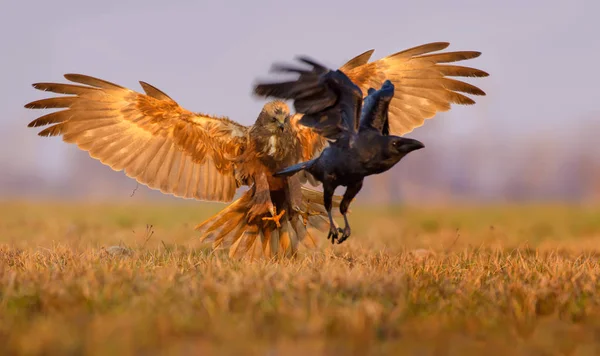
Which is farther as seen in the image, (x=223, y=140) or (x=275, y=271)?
(x=223, y=140)

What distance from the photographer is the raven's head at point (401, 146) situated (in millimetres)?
5516

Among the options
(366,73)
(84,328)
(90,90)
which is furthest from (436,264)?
(90,90)

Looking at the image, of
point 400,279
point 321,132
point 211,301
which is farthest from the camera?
point 321,132

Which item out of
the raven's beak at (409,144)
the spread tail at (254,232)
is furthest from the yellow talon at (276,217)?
the raven's beak at (409,144)

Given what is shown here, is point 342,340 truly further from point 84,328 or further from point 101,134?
point 101,134

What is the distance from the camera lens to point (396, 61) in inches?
320

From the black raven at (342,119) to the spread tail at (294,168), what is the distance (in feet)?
0.54

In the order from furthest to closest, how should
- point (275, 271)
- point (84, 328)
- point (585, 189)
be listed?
point (585, 189), point (275, 271), point (84, 328)

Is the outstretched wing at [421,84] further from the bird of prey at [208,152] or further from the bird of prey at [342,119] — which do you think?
the bird of prey at [342,119]

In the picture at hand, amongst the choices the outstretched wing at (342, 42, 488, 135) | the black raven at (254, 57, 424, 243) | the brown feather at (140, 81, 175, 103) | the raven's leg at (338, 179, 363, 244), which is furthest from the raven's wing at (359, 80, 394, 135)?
the brown feather at (140, 81, 175, 103)

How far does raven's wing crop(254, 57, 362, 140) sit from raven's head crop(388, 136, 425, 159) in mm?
428

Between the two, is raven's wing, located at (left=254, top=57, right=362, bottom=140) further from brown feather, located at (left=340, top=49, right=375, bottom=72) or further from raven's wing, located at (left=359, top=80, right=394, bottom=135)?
brown feather, located at (left=340, top=49, right=375, bottom=72)

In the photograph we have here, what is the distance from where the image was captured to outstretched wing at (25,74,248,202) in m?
7.45

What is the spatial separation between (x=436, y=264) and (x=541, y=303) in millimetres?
1588
